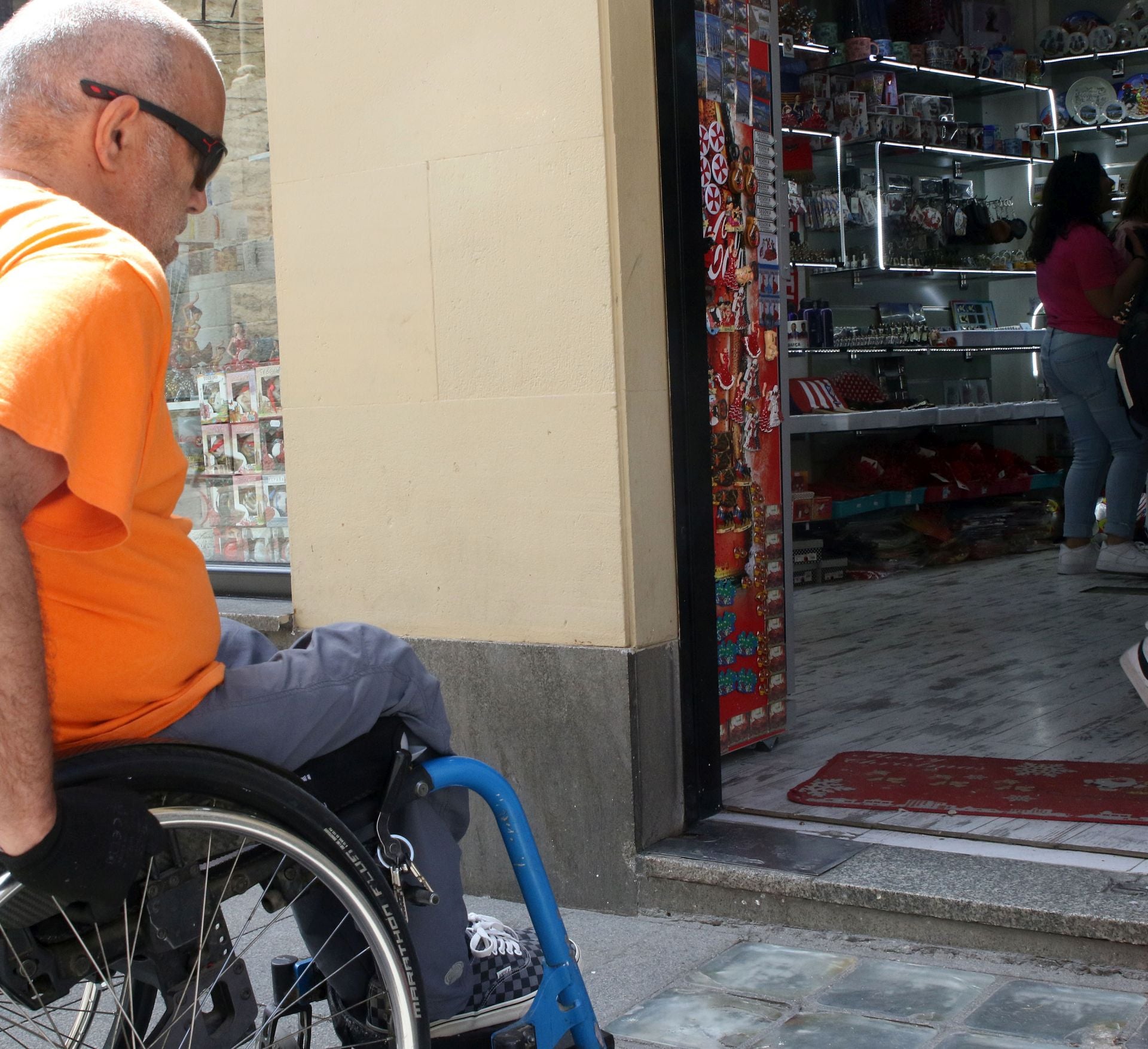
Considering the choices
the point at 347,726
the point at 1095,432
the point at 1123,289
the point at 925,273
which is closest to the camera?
the point at 347,726

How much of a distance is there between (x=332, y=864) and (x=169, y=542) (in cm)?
42

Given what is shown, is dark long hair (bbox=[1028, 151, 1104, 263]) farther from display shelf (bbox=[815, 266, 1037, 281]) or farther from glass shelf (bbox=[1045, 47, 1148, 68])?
glass shelf (bbox=[1045, 47, 1148, 68])

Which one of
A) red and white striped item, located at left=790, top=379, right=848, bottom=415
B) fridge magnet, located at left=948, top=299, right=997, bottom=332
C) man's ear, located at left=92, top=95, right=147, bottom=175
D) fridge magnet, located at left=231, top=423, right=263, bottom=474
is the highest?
fridge magnet, located at left=948, top=299, right=997, bottom=332

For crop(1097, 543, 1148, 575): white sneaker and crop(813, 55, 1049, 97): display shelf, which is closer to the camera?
crop(1097, 543, 1148, 575): white sneaker

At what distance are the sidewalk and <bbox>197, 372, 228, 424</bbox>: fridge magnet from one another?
7.21 ft

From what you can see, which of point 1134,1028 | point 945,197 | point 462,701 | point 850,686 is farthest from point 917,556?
point 1134,1028

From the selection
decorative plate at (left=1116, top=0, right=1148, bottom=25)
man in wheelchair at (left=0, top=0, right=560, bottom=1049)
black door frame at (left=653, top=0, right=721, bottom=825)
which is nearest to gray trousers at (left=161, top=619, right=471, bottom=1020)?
man in wheelchair at (left=0, top=0, right=560, bottom=1049)

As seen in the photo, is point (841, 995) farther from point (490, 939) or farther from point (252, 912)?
point (252, 912)

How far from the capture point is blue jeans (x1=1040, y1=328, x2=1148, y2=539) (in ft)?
22.0

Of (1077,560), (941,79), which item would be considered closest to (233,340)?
(1077,560)

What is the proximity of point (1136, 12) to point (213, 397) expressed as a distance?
817 cm

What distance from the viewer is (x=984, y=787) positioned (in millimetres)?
3523

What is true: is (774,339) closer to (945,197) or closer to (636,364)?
(636,364)

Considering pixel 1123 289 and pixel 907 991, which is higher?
pixel 1123 289
